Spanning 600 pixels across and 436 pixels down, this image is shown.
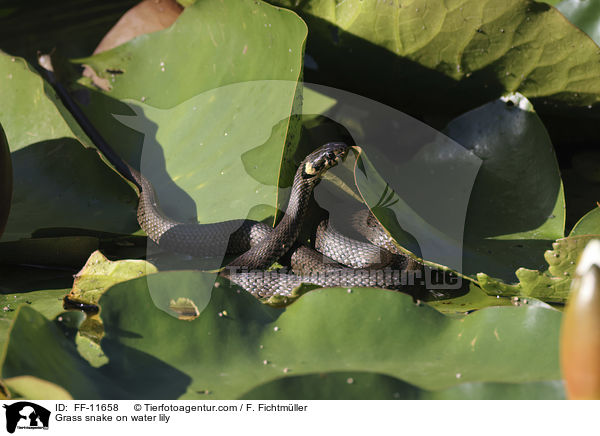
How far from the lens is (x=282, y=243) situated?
2.12 meters

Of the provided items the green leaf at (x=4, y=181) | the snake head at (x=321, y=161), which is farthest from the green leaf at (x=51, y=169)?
the snake head at (x=321, y=161)

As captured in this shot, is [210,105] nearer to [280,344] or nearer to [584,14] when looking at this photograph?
[280,344]

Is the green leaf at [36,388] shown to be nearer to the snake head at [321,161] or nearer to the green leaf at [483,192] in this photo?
the green leaf at [483,192]

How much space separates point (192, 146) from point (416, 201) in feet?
2.84

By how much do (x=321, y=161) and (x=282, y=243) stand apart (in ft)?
1.20

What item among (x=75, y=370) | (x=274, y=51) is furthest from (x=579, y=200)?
(x=75, y=370)

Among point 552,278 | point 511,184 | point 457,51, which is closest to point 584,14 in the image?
point 457,51

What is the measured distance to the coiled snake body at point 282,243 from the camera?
1991 millimetres

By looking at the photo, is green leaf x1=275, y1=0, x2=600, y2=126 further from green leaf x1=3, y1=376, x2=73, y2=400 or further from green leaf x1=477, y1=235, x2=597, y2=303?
green leaf x1=3, y1=376, x2=73, y2=400

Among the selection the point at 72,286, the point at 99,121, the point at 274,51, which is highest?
the point at 274,51

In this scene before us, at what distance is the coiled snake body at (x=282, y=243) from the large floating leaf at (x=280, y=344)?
72cm

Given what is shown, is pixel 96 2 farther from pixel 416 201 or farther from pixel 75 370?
pixel 75 370

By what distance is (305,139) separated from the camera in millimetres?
2172
